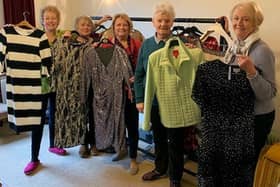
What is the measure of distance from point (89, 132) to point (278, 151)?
5.61ft

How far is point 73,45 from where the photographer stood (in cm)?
293

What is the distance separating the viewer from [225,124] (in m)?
2.09

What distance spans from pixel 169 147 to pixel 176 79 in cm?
54

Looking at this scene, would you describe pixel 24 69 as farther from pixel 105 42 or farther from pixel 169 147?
pixel 169 147

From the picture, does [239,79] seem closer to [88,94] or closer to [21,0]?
[88,94]

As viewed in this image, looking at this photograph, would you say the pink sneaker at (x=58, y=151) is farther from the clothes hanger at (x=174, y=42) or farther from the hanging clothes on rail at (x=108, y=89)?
the clothes hanger at (x=174, y=42)

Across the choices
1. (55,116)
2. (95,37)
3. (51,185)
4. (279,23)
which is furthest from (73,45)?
(279,23)

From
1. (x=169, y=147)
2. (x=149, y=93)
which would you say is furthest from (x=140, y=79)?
(x=169, y=147)

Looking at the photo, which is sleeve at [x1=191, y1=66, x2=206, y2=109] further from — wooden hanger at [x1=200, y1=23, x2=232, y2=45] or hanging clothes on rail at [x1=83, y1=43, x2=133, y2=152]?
hanging clothes on rail at [x1=83, y1=43, x2=133, y2=152]

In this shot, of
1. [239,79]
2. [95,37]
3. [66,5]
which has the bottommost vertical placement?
[239,79]

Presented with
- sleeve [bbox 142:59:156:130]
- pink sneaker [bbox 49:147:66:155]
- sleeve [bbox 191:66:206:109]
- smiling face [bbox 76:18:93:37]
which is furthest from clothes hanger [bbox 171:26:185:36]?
pink sneaker [bbox 49:147:66:155]

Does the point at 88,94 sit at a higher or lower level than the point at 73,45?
lower

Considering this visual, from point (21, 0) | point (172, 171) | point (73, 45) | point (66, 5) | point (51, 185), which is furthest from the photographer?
point (66, 5)

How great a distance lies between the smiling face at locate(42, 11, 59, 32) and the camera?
2809 millimetres
